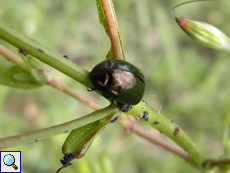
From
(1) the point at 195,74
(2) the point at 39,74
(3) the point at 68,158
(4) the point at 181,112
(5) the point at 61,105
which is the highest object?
(1) the point at 195,74

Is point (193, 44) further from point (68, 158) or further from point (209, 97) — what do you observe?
point (68, 158)

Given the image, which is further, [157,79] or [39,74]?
[157,79]

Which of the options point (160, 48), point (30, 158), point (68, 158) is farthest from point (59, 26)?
point (68, 158)

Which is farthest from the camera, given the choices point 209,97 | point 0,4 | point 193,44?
point 193,44

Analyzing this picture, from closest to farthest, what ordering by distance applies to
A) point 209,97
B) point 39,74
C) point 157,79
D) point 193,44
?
point 39,74 → point 209,97 → point 157,79 → point 193,44

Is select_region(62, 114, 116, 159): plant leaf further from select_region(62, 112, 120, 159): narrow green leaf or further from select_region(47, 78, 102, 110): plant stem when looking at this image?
select_region(47, 78, 102, 110): plant stem

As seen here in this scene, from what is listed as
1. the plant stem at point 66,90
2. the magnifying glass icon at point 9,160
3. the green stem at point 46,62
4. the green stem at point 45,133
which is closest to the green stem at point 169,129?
the green stem at point 46,62

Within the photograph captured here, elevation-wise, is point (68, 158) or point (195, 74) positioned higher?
point (195, 74)

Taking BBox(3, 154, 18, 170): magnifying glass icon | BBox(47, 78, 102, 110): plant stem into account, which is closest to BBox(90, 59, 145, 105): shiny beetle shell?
BBox(47, 78, 102, 110): plant stem

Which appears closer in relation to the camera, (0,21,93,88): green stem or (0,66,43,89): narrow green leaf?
(0,21,93,88): green stem
